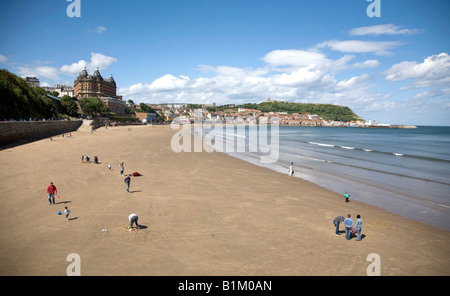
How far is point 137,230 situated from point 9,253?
455 cm

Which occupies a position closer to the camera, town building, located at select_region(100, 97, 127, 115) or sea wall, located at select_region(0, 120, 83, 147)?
sea wall, located at select_region(0, 120, 83, 147)

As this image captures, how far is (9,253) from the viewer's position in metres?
9.94

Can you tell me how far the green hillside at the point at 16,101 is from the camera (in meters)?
46.4

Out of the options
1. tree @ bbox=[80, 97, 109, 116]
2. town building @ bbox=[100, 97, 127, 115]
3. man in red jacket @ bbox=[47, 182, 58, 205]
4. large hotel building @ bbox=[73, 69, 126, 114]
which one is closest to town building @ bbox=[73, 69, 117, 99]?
large hotel building @ bbox=[73, 69, 126, 114]

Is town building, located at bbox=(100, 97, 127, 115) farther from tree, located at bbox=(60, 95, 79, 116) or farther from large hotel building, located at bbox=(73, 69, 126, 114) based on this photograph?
tree, located at bbox=(60, 95, 79, 116)

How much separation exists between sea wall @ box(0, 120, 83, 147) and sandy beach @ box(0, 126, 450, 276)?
62.6 feet

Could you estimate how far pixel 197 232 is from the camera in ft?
40.4

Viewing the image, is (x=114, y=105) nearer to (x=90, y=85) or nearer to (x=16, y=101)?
(x=90, y=85)

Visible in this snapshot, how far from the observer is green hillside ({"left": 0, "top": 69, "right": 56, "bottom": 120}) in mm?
46447

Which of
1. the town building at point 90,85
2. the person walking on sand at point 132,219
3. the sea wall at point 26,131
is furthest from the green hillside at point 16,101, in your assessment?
the town building at point 90,85

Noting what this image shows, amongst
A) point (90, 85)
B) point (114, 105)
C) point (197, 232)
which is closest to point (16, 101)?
point (197, 232)

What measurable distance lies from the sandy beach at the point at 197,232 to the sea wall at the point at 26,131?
62.6 feet
